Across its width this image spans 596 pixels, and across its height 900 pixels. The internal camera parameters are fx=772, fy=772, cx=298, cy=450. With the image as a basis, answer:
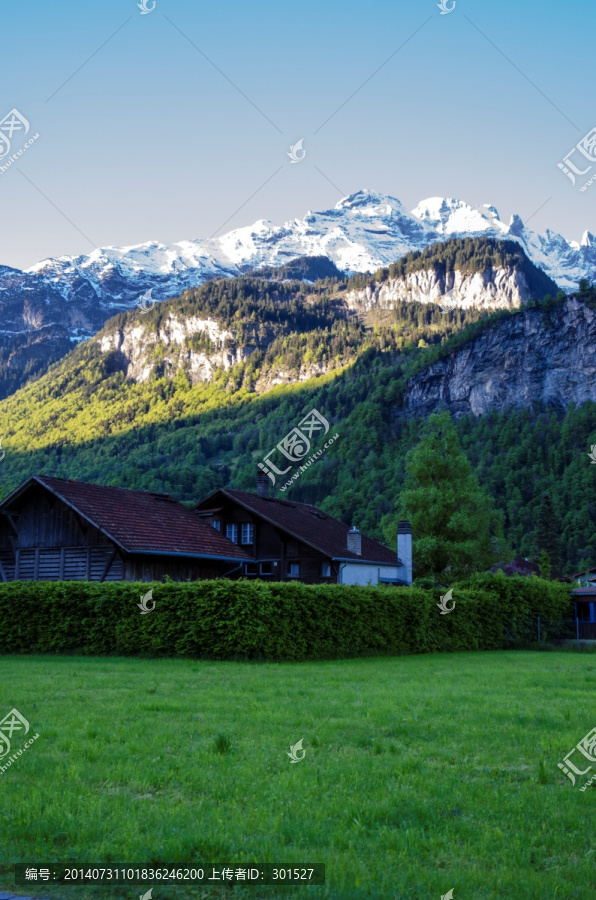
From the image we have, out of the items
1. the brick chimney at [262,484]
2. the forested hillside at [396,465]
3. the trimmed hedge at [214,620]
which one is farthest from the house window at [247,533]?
the forested hillside at [396,465]

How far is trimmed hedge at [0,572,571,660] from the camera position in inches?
925

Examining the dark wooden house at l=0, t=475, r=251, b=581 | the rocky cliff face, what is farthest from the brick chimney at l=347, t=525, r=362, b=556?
the rocky cliff face

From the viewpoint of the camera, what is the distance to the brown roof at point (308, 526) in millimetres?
42531

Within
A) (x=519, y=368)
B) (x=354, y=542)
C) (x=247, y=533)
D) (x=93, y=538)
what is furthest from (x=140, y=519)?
(x=519, y=368)

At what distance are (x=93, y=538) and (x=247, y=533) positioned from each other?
1210cm

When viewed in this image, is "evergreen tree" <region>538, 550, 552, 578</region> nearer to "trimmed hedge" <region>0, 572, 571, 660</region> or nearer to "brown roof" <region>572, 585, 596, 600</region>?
"brown roof" <region>572, 585, 596, 600</region>

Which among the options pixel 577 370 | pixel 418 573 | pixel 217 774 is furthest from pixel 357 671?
pixel 577 370

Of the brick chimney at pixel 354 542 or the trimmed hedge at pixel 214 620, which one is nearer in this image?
the trimmed hedge at pixel 214 620

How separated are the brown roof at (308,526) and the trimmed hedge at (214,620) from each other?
12803 mm

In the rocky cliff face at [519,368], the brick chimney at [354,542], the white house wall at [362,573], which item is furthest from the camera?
the rocky cliff face at [519,368]

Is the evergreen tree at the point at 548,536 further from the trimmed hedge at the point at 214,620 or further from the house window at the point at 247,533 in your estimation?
the trimmed hedge at the point at 214,620

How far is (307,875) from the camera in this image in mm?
5664

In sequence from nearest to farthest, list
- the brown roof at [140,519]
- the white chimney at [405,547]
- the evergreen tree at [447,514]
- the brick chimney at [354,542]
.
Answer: the brown roof at [140,519] < the brick chimney at [354,542] < the white chimney at [405,547] < the evergreen tree at [447,514]

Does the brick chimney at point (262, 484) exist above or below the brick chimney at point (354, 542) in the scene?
above
